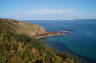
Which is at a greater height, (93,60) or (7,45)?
(7,45)

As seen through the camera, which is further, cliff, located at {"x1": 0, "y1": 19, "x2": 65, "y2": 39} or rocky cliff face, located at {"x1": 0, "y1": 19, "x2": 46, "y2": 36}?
cliff, located at {"x1": 0, "y1": 19, "x2": 65, "y2": 39}

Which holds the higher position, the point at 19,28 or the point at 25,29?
the point at 19,28

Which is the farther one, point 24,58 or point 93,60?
point 93,60

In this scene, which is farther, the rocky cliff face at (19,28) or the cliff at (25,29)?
the cliff at (25,29)

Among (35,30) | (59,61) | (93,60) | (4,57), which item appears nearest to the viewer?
(4,57)

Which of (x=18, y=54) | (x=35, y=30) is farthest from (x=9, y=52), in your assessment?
(x=35, y=30)

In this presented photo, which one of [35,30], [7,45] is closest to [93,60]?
[7,45]

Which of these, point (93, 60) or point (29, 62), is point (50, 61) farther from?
point (93, 60)

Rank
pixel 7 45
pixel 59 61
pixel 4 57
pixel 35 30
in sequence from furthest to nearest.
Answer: pixel 35 30 < pixel 7 45 < pixel 59 61 < pixel 4 57

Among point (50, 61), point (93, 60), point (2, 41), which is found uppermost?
point (2, 41)

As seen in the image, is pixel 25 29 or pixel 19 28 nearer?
pixel 19 28
